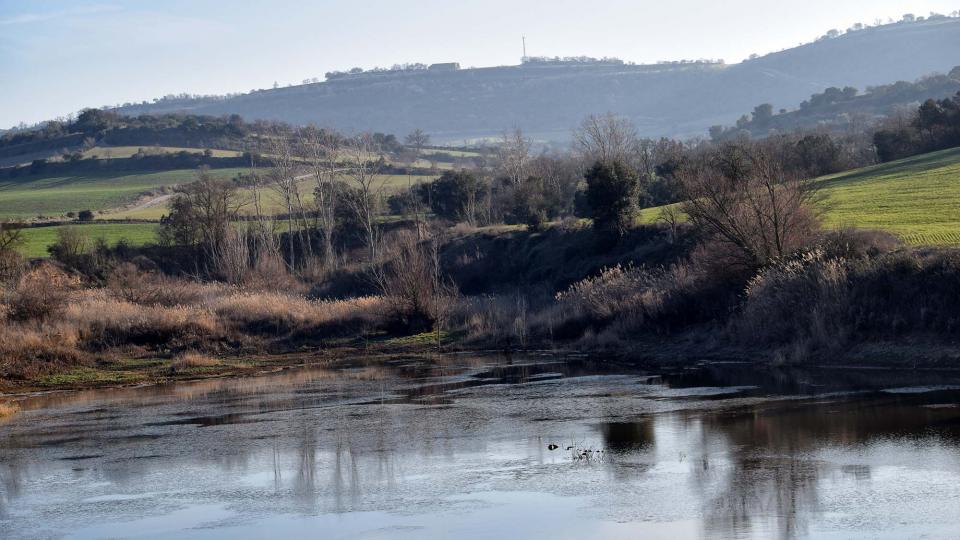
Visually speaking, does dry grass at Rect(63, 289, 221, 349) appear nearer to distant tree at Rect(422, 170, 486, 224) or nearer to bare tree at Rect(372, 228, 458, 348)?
bare tree at Rect(372, 228, 458, 348)

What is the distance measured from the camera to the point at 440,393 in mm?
31562

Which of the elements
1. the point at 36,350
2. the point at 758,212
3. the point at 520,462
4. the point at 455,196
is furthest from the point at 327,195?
the point at 520,462

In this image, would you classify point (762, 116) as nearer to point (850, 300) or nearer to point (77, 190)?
point (77, 190)

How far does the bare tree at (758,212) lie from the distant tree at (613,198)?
18.8 metres

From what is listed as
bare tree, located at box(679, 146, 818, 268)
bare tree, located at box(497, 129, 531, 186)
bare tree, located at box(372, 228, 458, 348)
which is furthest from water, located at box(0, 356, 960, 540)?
bare tree, located at box(497, 129, 531, 186)

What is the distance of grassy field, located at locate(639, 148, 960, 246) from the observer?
40.8m

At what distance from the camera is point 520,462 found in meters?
20.4

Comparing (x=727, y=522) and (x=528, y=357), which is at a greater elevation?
(x=727, y=522)

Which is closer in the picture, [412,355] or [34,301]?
[412,355]

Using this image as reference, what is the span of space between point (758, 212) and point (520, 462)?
20.1 m

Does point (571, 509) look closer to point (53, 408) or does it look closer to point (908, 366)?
point (908, 366)

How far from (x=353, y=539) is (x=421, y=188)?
81.8 metres

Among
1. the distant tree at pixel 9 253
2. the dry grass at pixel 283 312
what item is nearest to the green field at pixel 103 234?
the distant tree at pixel 9 253

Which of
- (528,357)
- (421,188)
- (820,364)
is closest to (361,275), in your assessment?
(421,188)
